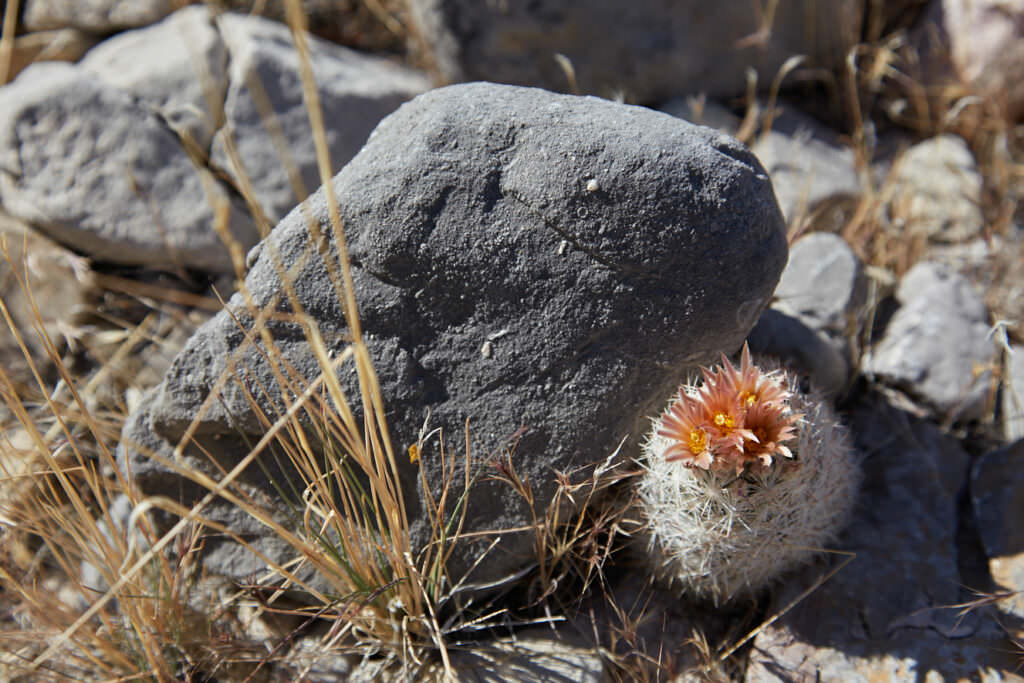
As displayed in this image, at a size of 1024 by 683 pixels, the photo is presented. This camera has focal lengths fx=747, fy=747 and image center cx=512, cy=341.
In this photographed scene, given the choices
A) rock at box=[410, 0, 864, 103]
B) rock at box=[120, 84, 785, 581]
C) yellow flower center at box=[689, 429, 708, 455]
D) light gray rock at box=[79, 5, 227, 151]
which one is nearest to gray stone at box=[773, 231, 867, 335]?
rock at box=[120, 84, 785, 581]

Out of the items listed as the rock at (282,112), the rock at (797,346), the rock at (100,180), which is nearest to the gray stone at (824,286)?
the rock at (797,346)

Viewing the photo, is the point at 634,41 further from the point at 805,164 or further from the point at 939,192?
the point at 939,192

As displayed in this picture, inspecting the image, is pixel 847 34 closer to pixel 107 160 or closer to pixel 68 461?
pixel 107 160

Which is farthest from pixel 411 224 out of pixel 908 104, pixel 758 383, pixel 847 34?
pixel 908 104

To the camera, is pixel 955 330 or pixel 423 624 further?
pixel 955 330

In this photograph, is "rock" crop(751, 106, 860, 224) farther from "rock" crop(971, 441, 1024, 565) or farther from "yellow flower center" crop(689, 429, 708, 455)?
"yellow flower center" crop(689, 429, 708, 455)

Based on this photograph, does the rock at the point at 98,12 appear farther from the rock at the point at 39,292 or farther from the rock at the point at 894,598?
the rock at the point at 894,598
